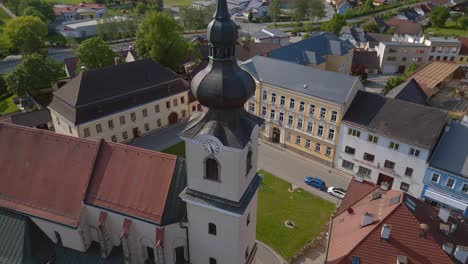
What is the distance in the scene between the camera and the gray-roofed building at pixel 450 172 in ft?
120

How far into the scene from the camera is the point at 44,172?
86.4 ft

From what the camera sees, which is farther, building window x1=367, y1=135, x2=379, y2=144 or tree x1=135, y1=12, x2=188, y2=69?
tree x1=135, y1=12, x2=188, y2=69

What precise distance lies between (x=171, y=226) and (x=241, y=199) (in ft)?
20.0

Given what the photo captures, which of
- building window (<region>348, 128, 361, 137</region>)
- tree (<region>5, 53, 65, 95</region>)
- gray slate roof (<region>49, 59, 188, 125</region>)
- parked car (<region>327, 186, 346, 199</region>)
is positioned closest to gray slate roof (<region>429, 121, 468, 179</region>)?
building window (<region>348, 128, 361, 137</region>)

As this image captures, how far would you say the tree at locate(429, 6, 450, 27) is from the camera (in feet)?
421

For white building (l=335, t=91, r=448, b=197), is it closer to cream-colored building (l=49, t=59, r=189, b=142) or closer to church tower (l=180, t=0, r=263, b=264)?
church tower (l=180, t=0, r=263, b=264)

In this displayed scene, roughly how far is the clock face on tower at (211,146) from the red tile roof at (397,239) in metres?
11.9

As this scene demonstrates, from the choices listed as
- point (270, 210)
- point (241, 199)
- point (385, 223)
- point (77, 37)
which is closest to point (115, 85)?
point (270, 210)

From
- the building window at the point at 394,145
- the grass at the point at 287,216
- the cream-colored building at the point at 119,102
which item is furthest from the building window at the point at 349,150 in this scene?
the cream-colored building at the point at 119,102

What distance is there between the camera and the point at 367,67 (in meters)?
85.1

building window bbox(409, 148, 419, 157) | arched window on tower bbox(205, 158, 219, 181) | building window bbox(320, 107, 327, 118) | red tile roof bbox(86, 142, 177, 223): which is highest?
arched window on tower bbox(205, 158, 219, 181)

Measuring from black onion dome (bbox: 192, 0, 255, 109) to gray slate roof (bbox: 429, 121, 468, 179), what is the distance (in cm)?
2938

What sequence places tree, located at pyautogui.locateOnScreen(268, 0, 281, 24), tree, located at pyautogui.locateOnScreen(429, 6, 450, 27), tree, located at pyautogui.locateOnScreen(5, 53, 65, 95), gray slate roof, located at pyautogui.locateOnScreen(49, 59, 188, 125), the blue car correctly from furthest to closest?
tree, located at pyautogui.locateOnScreen(268, 0, 281, 24), tree, located at pyautogui.locateOnScreen(429, 6, 450, 27), tree, located at pyautogui.locateOnScreen(5, 53, 65, 95), gray slate roof, located at pyautogui.locateOnScreen(49, 59, 188, 125), the blue car

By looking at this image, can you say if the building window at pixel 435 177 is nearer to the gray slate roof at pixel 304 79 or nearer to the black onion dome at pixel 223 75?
the gray slate roof at pixel 304 79
